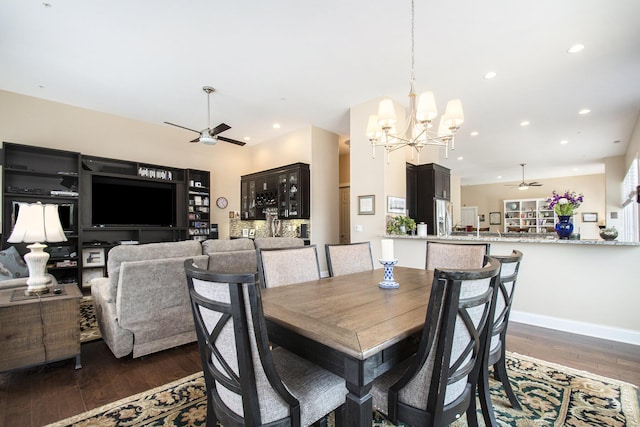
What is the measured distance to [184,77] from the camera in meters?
4.03

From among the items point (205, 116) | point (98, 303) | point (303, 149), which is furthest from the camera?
point (303, 149)

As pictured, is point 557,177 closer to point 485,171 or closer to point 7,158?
point 485,171

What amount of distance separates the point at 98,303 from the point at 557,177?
14.6 meters

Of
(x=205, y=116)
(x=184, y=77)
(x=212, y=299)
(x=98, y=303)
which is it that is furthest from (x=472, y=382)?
(x=205, y=116)

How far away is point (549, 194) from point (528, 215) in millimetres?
1111

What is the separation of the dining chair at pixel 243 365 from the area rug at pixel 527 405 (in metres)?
0.75

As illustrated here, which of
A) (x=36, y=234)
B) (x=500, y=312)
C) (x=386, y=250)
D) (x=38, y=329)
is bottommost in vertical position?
(x=38, y=329)

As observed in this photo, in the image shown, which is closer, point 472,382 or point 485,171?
point 472,382

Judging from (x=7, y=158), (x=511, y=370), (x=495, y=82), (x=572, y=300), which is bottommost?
(x=511, y=370)

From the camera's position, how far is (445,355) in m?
1.06

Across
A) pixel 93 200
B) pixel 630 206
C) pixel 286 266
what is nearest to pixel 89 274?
pixel 93 200

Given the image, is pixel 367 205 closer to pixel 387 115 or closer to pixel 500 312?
pixel 387 115

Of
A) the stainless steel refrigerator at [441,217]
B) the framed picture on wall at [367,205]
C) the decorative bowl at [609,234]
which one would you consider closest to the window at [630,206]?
the stainless steel refrigerator at [441,217]

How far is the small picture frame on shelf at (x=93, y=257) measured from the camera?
5.03m
